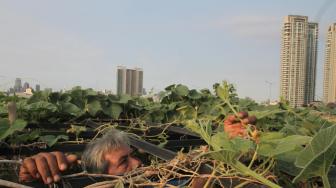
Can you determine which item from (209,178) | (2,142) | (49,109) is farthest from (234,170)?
(49,109)

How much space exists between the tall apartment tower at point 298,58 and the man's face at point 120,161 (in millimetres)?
8670

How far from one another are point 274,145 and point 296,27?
444 inches

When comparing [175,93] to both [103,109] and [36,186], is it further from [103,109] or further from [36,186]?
[36,186]

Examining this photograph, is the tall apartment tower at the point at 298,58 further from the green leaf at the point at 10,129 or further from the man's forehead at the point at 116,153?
the green leaf at the point at 10,129

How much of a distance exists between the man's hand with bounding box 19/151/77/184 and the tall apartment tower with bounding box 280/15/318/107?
936cm

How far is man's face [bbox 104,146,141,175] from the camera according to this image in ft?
7.25

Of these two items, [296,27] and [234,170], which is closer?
[234,170]

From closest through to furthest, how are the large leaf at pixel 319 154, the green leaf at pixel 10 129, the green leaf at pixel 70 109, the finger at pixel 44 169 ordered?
1. the large leaf at pixel 319 154
2. the finger at pixel 44 169
3. the green leaf at pixel 10 129
4. the green leaf at pixel 70 109

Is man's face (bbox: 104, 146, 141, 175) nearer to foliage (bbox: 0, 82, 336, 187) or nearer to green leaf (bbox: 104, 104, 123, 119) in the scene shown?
foliage (bbox: 0, 82, 336, 187)

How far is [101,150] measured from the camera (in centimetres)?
227

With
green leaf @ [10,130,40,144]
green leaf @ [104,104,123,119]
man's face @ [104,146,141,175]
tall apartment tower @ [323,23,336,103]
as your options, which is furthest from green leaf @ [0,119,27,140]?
tall apartment tower @ [323,23,336,103]

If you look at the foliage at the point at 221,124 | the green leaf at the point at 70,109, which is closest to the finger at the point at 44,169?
the foliage at the point at 221,124

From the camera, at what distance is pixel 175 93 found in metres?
4.99

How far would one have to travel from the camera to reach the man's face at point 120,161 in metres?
2.21
